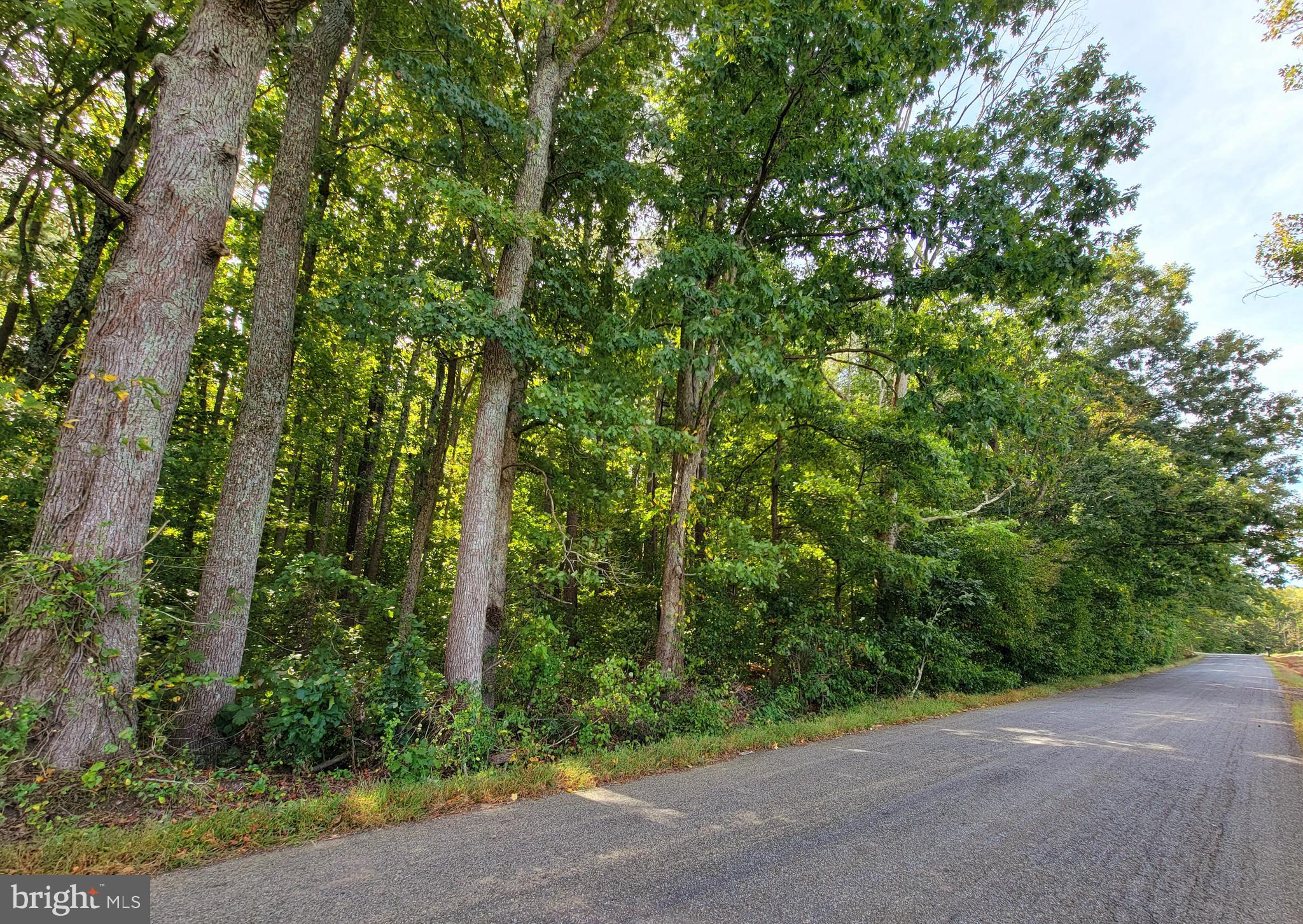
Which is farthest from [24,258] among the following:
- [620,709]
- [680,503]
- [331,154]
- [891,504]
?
[891,504]

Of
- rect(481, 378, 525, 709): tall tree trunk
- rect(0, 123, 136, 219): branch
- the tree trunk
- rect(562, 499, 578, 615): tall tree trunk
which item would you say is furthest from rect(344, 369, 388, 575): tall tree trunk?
rect(0, 123, 136, 219): branch

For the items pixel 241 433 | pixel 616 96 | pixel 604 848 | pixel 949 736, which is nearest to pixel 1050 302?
pixel 949 736

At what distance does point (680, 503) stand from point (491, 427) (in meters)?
3.13

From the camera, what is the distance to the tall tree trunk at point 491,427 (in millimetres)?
5902

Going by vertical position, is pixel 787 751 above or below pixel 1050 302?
below

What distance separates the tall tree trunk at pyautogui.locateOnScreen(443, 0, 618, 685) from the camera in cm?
590

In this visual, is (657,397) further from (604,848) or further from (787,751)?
(604,848)

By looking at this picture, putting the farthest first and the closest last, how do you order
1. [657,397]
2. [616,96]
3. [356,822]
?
[657,397]
[616,96]
[356,822]

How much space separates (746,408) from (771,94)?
4020 millimetres

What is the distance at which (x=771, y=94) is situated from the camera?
21.1ft

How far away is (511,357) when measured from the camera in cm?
611

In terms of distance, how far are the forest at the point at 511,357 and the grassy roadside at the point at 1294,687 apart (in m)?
4.11

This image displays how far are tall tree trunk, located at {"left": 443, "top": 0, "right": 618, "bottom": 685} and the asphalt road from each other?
242cm

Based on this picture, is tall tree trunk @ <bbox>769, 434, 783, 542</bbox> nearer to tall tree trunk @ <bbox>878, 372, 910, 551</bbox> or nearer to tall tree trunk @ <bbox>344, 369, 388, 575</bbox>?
tall tree trunk @ <bbox>878, 372, 910, 551</bbox>
